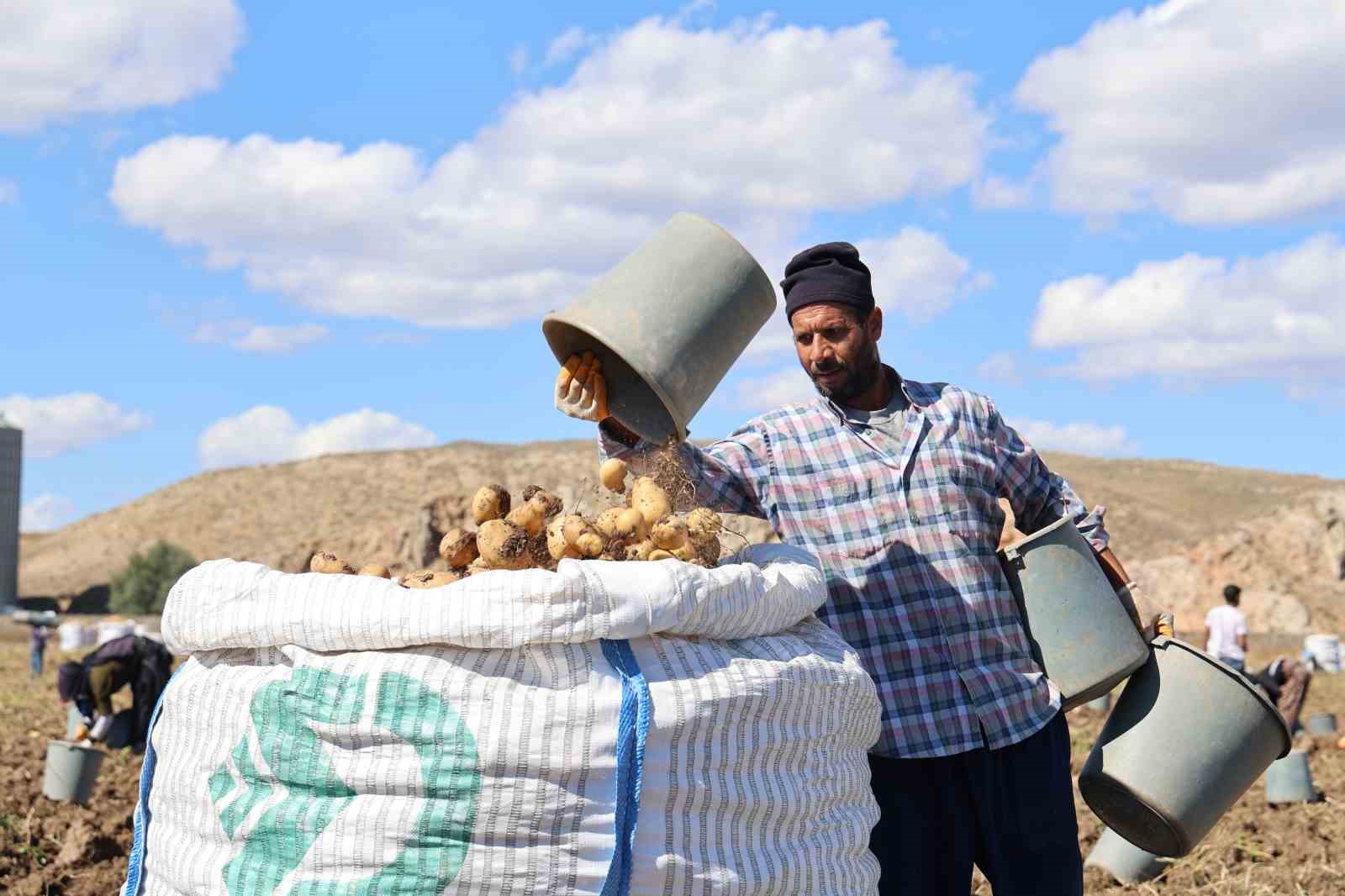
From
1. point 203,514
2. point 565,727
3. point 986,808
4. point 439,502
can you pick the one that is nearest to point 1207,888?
point 986,808

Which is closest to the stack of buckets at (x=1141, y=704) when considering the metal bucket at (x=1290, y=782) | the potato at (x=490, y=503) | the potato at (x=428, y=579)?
the potato at (x=490, y=503)

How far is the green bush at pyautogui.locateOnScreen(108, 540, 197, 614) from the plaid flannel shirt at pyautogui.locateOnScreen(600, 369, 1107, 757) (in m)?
36.7

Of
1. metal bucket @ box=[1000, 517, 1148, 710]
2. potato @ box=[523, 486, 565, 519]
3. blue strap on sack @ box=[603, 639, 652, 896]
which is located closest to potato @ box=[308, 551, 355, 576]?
potato @ box=[523, 486, 565, 519]

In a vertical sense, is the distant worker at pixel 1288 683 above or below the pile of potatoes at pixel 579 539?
below

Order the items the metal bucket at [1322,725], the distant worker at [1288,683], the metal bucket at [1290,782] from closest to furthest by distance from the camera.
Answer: the metal bucket at [1290,782]
the distant worker at [1288,683]
the metal bucket at [1322,725]

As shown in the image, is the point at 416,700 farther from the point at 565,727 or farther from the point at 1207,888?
the point at 1207,888

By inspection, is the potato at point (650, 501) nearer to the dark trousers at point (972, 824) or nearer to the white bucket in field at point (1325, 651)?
the dark trousers at point (972, 824)

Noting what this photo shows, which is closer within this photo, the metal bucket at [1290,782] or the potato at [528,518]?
the potato at [528,518]

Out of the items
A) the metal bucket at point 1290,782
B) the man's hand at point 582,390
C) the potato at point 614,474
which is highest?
the man's hand at point 582,390

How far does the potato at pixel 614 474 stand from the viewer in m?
2.81

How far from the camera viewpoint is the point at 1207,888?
511cm

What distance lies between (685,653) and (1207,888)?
12.4 ft

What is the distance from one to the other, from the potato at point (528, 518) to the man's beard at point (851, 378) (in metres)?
0.73

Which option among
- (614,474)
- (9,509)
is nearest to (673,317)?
(614,474)
